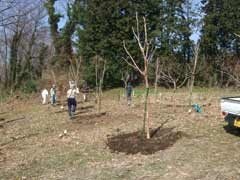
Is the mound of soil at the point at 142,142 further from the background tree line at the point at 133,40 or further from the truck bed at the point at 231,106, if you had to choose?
the background tree line at the point at 133,40

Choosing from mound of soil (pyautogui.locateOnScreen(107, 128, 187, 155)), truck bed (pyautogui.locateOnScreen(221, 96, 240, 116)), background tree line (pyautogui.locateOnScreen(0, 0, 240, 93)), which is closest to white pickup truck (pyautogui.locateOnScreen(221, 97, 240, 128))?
truck bed (pyautogui.locateOnScreen(221, 96, 240, 116))

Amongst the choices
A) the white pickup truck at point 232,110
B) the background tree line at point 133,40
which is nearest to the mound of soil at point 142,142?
the white pickup truck at point 232,110

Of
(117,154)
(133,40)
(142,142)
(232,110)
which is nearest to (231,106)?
(232,110)

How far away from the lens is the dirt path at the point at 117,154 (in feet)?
19.8

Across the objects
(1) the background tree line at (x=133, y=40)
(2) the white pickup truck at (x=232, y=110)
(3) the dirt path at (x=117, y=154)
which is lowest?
(3) the dirt path at (x=117, y=154)

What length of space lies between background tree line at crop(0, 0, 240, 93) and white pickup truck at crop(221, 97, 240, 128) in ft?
71.0

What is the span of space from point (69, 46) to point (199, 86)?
1505cm

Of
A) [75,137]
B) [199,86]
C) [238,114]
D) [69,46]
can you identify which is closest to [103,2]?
[69,46]

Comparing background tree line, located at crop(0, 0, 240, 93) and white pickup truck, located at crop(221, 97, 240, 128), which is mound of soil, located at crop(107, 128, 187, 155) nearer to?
white pickup truck, located at crop(221, 97, 240, 128)

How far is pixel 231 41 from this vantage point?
32.2 meters

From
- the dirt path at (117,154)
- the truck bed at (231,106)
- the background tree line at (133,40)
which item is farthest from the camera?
the background tree line at (133,40)

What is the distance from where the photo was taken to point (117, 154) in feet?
24.3

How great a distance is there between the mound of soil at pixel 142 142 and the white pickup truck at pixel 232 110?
4.06 feet

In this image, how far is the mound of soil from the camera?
755 cm
